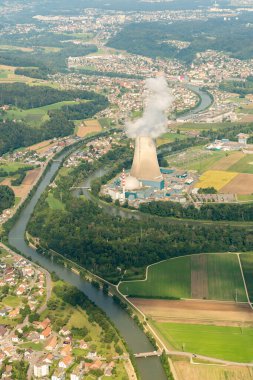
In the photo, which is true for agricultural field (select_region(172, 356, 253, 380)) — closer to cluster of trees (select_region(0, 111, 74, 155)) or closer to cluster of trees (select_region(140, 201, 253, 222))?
cluster of trees (select_region(140, 201, 253, 222))

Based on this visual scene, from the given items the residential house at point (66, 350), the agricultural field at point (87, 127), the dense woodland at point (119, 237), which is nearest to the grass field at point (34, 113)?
the agricultural field at point (87, 127)

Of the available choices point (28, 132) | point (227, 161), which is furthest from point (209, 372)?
point (28, 132)

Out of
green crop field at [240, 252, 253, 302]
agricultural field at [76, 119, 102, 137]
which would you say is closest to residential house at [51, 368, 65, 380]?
green crop field at [240, 252, 253, 302]

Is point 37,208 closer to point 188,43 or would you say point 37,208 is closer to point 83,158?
point 83,158

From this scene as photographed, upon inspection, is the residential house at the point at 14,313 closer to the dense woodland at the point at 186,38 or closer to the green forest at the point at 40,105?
the green forest at the point at 40,105

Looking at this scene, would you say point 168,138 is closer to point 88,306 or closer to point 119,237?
point 119,237

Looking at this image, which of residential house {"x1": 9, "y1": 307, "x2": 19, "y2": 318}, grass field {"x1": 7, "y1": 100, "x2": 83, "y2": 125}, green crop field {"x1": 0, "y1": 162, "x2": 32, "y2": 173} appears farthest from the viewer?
grass field {"x1": 7, "y1": 100, "x2": 83, "y2": 125}
